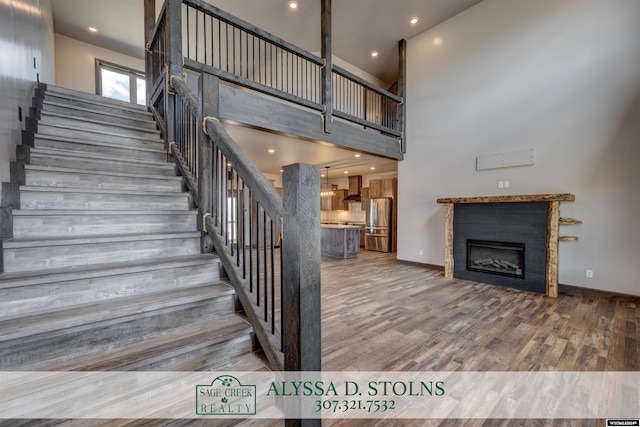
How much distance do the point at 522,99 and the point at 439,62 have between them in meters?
1.82

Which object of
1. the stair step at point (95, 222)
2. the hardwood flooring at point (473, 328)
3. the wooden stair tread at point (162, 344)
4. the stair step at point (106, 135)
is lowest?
the hardwood flooring at point (473, 328)

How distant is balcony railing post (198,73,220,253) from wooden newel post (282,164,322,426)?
1150 mm

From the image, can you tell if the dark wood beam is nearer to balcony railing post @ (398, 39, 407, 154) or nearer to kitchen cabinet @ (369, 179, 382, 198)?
balcony railing post @ (398, 39, 407, 154)

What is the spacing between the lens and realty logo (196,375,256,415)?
1.26 meters

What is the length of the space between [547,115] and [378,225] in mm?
5054

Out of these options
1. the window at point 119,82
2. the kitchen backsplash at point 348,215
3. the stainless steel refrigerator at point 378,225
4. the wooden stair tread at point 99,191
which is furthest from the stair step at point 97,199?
the kitchen backsplash at point 348,215

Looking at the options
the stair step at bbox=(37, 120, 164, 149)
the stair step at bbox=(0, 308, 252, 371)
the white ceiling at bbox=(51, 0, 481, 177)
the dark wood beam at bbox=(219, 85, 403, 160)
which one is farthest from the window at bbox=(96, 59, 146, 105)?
the stair step at bbox=(0, 308, 252, 371)

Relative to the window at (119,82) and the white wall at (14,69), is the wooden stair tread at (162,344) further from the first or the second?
the window at (119,82)

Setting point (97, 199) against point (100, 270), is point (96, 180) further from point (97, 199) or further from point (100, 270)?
point (100, 270)

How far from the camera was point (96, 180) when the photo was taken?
7.29 ft

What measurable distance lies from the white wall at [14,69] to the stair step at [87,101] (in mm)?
171

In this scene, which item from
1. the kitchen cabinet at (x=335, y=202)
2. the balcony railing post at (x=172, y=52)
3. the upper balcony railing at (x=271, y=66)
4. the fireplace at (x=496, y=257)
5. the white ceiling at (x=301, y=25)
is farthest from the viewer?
the kitchen cabinet at (x=335, y=202)

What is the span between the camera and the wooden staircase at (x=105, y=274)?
1252 millimetres

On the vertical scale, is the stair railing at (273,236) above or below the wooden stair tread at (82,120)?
below
